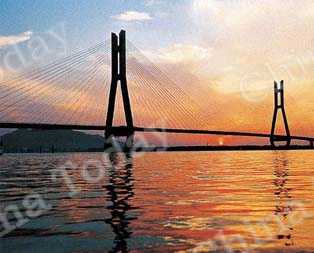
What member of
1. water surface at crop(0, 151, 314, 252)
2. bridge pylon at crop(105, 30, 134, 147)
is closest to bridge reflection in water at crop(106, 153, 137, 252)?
water surface at crop(0, 151, 314, 252)

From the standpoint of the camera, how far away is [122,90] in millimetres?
68625

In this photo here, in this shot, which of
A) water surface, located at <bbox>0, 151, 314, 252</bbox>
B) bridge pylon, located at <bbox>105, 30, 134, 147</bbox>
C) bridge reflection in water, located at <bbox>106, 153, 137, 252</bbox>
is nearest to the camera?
water surface, located at <bbox>0, 151, 314, 252</bbox>

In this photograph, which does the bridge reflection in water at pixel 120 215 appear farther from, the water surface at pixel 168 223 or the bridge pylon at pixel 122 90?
the bridge pylon at pixel 122 90

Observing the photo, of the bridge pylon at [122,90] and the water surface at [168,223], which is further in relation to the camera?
the bridge pylon at [122,90]

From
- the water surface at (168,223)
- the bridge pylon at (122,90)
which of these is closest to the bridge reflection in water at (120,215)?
the water surface at (168,223)

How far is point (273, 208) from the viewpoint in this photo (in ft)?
36.9

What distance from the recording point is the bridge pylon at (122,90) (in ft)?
225

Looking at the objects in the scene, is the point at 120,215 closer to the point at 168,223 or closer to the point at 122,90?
the point at 168,223

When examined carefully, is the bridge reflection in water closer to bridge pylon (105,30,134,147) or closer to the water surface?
the water surface

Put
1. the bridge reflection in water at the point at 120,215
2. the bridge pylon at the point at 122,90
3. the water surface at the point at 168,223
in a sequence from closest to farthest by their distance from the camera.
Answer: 1. the water surface at the point at 168,223
2. the bridge reflection in water at the point at 120,215
3. the bridge pylon at the point at 122,90

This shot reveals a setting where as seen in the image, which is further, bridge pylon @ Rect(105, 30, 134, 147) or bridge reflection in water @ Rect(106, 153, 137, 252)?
bridge pylon @ Rect(105, 30, 134, 147)

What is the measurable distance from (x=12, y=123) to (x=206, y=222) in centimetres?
5079

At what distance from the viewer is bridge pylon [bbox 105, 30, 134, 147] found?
225 feet

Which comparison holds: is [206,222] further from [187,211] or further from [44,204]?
[44,204]
